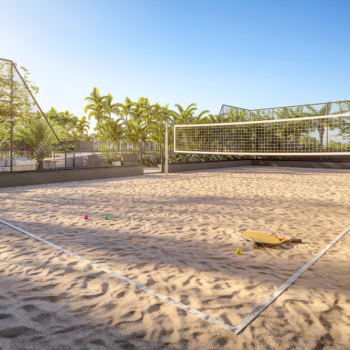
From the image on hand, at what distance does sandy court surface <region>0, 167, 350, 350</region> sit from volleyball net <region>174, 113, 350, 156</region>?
463 inches

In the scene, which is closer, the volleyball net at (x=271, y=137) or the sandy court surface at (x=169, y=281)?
the sandy court surface at (x=169, y=281)

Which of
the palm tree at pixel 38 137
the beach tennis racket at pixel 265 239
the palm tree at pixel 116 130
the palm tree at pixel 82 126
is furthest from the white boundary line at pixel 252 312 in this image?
the palm tree at pixel 82 126

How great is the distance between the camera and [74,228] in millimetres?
5176

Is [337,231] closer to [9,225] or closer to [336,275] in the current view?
[336,275]

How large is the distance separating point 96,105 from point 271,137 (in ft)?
71.5

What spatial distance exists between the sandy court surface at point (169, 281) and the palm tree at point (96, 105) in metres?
29.8

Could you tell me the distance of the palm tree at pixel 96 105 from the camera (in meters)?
34.3

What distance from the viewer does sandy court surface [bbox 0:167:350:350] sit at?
2.23 meters

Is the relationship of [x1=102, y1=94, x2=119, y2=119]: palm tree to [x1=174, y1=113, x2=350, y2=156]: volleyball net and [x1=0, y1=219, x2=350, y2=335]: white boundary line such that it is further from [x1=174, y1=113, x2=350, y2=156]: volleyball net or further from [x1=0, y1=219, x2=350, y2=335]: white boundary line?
[x1=0, y1=219, x2=350, y2=335]: white boundary line

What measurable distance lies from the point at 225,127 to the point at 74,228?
15.1m

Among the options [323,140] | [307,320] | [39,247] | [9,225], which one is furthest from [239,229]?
[323,140]

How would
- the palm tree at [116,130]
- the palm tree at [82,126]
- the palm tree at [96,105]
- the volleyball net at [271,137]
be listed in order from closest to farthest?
the volleyball net at [271,137] → the palm tree at [116,130] → the palm tree at [96,105] → the palm tree at [82,126]

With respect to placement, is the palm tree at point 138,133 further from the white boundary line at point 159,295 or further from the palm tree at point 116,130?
the white boundary line at point 159,295

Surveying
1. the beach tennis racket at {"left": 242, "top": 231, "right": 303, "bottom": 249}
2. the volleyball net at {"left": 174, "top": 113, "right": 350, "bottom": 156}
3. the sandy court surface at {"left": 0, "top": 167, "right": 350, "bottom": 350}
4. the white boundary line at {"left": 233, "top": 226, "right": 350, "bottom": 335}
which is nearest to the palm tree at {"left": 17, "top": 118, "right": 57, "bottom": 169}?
the volleyball net at {"left": 174, "top": 113, "right": 350, "bottom": 156}
